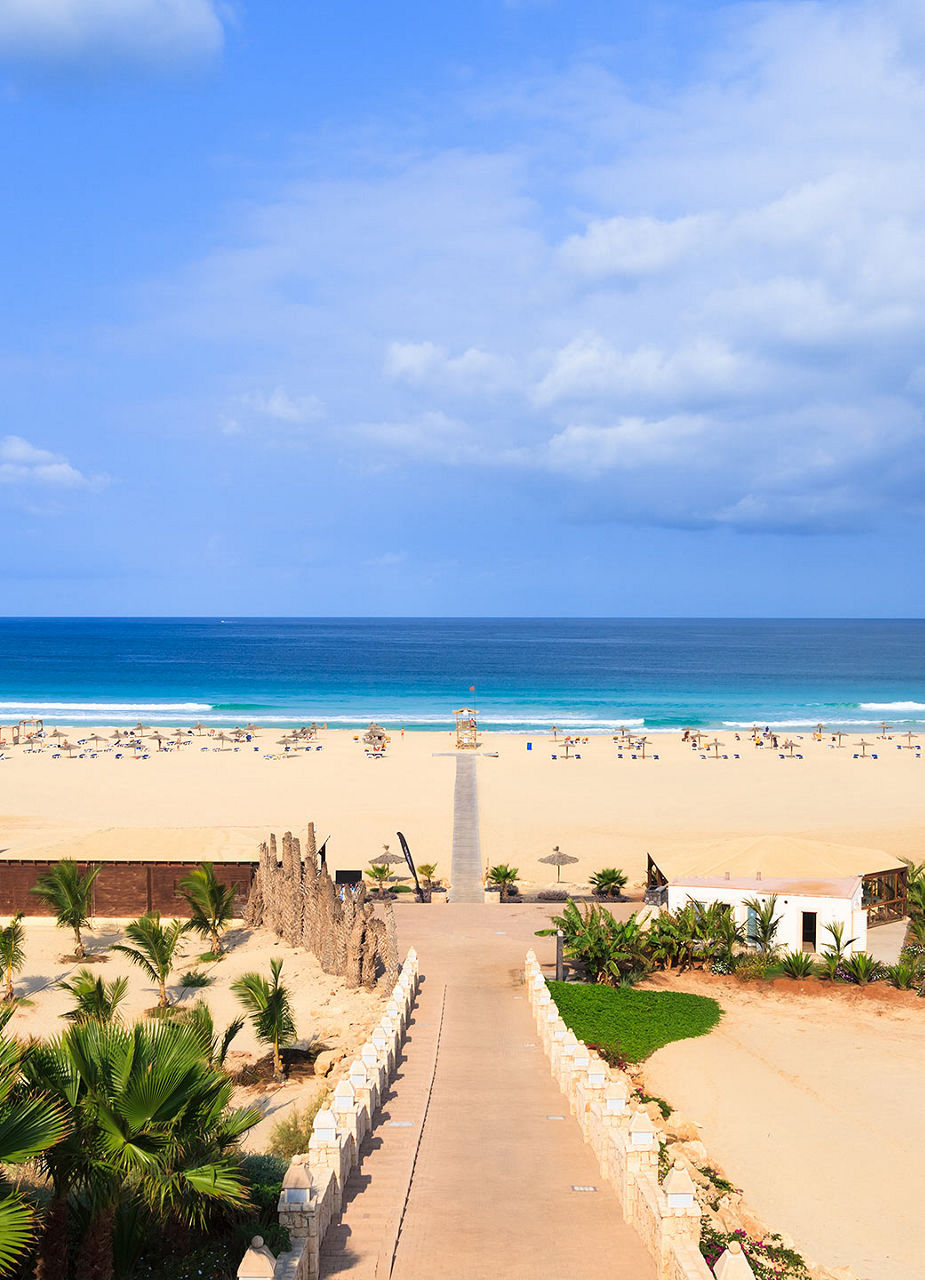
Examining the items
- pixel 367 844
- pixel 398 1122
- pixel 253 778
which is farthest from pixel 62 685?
pixel 398 1122

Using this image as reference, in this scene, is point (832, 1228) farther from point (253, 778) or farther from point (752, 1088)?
point (253, 778)

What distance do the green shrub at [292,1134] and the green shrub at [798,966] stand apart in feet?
33.1

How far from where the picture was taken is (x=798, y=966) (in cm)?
1898

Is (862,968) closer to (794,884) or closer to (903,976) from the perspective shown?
(903,976)

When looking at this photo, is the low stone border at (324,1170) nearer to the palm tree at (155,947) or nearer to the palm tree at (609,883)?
the palm tree at (155,947)

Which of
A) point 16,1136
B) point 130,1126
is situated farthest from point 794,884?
point 16,1136

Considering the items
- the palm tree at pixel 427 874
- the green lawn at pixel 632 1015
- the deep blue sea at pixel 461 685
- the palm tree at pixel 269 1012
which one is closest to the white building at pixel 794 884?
the green lawn at pixel 632 1015

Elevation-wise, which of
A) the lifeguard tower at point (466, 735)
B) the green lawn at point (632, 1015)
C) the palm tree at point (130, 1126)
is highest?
the lifeguard tower at point (466, 735)

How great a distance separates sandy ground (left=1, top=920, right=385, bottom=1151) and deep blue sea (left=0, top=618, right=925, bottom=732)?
173 ft

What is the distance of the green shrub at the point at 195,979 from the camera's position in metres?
19.8

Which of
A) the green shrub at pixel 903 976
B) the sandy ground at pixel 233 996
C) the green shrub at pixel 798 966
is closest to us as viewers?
the sandy ground at pixel 233 996

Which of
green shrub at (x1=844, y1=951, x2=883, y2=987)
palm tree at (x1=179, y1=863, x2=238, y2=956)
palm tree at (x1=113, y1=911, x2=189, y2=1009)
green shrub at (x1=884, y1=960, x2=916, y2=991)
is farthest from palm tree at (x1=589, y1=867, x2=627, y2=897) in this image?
palm tree at (x1=113, y1=911, x2=189, y2=1009)

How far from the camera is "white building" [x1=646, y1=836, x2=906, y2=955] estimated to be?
794 inches

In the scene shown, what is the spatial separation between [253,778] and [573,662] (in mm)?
100794
